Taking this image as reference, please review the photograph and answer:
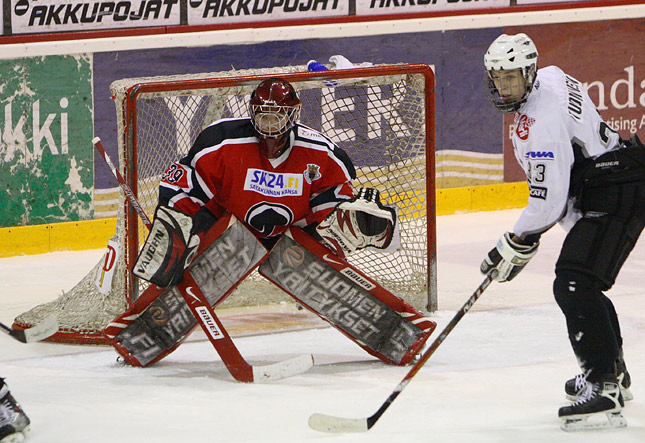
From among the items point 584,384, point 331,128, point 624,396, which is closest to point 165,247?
point 584,384

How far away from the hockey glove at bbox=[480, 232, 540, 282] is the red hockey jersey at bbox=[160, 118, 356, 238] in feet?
2.57

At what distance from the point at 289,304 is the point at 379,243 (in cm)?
128

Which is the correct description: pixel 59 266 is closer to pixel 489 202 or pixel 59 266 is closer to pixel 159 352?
pixel 159 352

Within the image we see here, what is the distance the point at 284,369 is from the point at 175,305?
436 millimetres

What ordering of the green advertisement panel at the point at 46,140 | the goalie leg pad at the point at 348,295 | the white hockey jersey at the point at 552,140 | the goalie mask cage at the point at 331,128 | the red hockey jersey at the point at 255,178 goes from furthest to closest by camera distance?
the green advertisement panel at the point at 46,140 < the goalie mask cage at the point at 331,128 < the goalie leg pad at the point at 348,295 < the red hockey jersey at the point at 255,178 < the white hockey jersey at the point at 552,140

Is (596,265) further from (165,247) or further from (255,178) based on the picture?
(165,247)

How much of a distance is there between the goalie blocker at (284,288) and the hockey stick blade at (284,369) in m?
0.27

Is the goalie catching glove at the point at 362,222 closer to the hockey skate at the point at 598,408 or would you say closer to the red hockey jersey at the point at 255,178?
the red hockey jersey at the point at 255,178

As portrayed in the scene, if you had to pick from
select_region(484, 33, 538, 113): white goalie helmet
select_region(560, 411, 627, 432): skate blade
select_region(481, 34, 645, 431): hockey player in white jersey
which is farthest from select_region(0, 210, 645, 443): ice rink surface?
select_region(484, 33, 538, 113): white goalie helmet

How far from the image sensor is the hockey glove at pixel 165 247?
4000 millimetres

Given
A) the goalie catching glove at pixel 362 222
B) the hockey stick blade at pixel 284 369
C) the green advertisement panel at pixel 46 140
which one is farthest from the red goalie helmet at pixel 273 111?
the green advertisement panel at pixel 46 140

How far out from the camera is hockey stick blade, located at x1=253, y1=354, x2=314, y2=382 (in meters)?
3.98

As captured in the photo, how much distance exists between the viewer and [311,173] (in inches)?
164

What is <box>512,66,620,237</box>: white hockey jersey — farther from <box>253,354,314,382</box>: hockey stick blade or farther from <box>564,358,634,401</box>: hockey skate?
<box>253,354,314,382</box>: hockey stick blade
